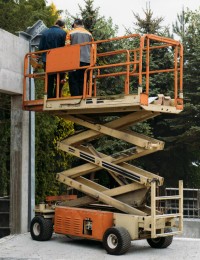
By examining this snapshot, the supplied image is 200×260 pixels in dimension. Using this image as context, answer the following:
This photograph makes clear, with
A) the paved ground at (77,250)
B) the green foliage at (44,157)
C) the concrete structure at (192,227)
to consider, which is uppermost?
the green foliage at (44,157)

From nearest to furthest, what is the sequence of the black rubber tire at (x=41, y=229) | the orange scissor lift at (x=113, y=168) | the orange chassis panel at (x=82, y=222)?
the orange scissor lift at (x=113, y=168), the orange chassis panel at (x=82, y=222), the black rubber tire at (x=41, y=229)

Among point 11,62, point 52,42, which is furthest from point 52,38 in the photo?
point 11,62

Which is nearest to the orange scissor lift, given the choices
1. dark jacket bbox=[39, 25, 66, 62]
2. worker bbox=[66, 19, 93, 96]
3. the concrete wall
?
worker bbox=[66, 19, 93, 96]

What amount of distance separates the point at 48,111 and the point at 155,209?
313cm

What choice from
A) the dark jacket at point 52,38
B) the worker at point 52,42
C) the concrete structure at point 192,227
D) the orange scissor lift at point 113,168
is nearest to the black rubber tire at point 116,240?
the orange scissor lift at point 113,168

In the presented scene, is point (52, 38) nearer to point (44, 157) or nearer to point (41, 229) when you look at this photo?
point (41, 229)

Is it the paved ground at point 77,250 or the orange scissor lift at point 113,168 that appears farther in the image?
the orange scissor lift at point 113,168

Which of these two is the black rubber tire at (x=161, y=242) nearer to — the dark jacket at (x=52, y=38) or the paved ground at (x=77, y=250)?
the paved ground at (x=77, y=250)

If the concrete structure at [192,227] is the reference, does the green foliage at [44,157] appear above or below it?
above

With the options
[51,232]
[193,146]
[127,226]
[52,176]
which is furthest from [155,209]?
[193,146]

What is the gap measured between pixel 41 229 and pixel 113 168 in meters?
1.98

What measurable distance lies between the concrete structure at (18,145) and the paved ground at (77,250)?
680mm

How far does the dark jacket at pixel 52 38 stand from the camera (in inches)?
463

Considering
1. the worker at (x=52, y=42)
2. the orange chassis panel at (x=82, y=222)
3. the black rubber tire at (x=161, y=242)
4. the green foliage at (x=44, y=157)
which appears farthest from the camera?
the green foliage at (x=44, y=157)
